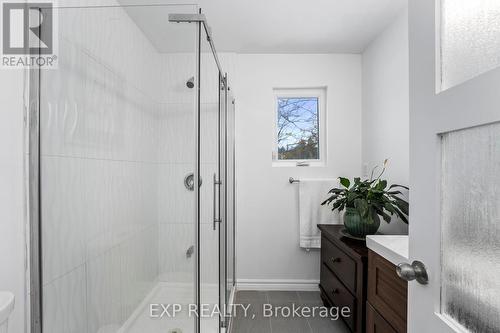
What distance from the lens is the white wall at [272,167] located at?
9.31ft

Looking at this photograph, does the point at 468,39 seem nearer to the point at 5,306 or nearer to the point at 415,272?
the point at 415,272

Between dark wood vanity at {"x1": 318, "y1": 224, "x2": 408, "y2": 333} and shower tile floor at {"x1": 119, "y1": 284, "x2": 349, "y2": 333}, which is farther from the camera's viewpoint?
dark wood vanity at {"x1": 318, "y1": 224, "x2": 408, "y2": 333}

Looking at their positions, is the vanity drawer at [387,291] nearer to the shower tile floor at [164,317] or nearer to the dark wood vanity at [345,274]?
the dark wood vanity at [345,274]

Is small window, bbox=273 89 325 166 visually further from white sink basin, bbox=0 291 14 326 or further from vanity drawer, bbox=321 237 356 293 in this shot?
white sink basin, bbox=0 291 14 326

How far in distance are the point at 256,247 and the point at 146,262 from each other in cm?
180

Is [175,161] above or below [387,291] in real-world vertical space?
above

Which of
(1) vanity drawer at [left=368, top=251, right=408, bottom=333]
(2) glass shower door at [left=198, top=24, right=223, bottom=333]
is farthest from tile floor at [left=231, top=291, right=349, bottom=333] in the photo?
(1) vanity drawer at [left=368, top=251, right=408, bottom=333]

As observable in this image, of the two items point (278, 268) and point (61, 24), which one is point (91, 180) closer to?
point (61, 24)

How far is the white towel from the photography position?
275 centimetres

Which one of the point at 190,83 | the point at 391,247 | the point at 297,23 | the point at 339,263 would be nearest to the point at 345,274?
the point at 339,263

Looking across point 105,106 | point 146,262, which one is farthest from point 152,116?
point 146,262

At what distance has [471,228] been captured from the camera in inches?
22.9

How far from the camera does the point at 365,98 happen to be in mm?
2758

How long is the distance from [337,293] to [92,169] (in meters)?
1.89
